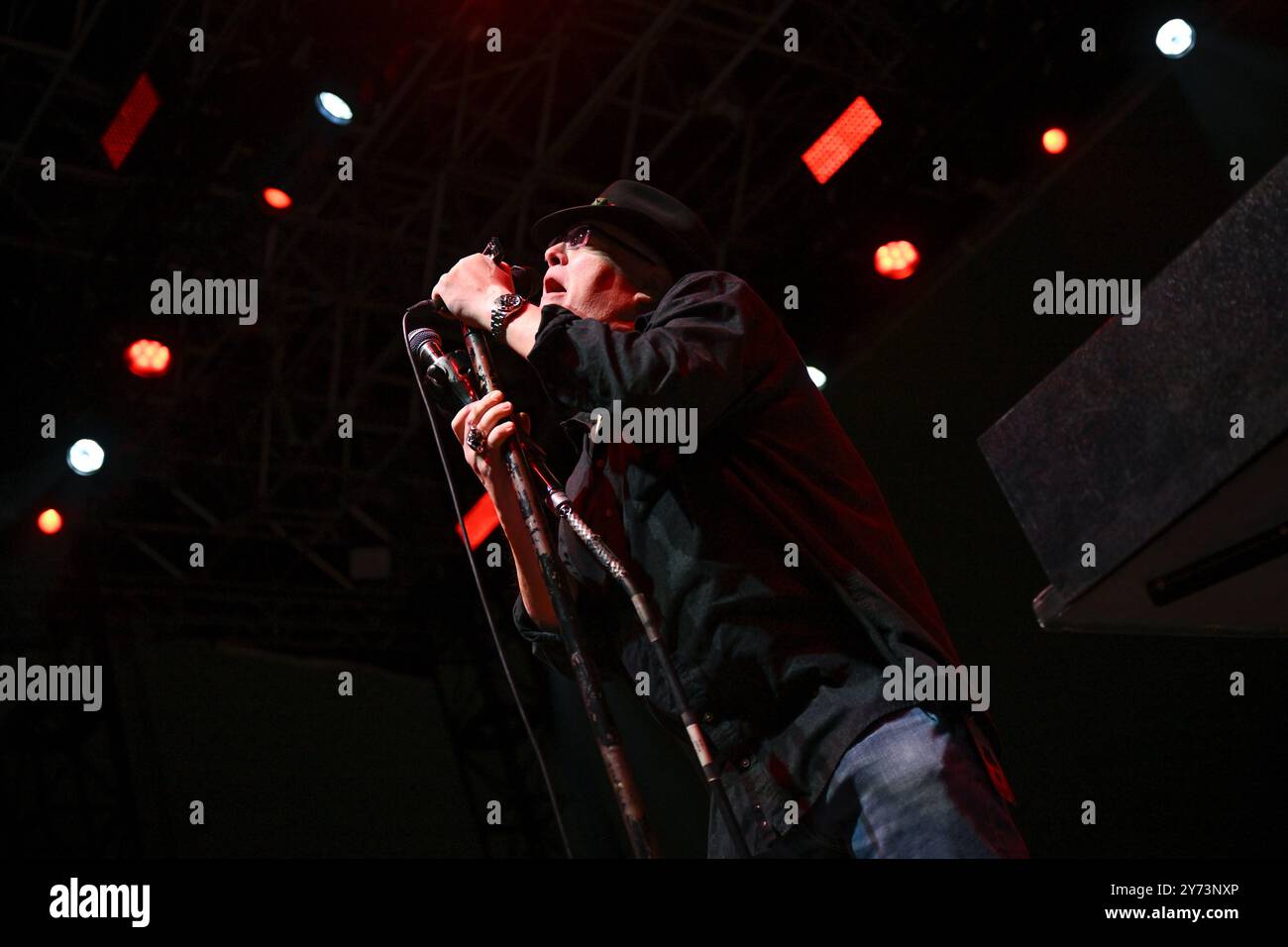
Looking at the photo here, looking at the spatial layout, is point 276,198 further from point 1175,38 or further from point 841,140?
point 1175,38

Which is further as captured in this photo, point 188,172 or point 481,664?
point 481,664

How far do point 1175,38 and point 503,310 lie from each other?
4182 millimetres

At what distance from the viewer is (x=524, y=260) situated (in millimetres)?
6645

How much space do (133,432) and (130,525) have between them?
186 cm

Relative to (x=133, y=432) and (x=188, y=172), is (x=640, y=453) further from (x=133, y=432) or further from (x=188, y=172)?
(x=133, y=432)

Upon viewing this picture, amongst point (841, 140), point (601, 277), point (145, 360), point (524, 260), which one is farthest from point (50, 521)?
point (601, 277)

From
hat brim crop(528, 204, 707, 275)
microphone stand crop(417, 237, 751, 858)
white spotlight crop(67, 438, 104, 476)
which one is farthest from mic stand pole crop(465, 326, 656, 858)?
white spotlight crop(67, 438, 104, 476)

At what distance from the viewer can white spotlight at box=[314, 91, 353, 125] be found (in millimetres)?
5227

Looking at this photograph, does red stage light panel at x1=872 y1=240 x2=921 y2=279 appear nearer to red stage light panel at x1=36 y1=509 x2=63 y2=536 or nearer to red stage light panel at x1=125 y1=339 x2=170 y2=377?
red stage light panel at x1=125 y1=339 x2=170 y2=377

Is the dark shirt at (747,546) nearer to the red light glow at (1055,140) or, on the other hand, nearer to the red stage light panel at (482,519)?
the red light glow at (1055,140)

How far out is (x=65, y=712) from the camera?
338 inches

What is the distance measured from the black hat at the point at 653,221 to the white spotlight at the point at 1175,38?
360 centimetres
